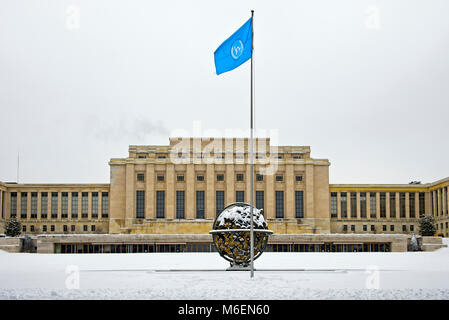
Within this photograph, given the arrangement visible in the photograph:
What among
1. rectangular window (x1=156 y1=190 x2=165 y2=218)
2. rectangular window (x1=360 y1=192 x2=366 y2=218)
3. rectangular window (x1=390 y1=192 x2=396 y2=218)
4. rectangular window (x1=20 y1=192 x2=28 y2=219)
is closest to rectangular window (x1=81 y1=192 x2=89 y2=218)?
rectangular window (x1=20 y1=192 x2=28 y2=219)

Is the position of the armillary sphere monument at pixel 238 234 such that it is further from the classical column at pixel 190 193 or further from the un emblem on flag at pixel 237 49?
the classical column at pixel 190 193

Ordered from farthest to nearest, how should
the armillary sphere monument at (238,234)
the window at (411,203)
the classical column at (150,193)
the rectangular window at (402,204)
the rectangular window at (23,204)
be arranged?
1. the window at (411,203)
2. the rectangular window at (402,204)
3. the rectangular window at (23,204)
4. the classical column at (150,193)
5. the armillary sphere monument at (238,234)

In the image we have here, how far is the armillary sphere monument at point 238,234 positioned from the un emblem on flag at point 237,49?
5631mm

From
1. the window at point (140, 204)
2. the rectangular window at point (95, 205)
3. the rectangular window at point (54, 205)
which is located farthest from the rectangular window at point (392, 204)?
the rectangular window at point (54, 205)

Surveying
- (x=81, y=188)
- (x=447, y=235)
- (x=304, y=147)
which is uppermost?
(x=304, y=147)

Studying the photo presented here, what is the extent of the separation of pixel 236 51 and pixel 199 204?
63361 millimetres

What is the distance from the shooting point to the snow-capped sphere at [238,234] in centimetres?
2264

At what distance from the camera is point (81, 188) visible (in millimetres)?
86625

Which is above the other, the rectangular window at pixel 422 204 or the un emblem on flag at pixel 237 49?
the un emblem on flag at pixel 237 49

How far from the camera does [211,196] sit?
276 ft

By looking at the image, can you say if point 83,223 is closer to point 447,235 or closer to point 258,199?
point 258,199

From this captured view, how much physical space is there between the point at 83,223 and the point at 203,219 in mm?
18479

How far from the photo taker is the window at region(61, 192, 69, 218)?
8688 centimetres
